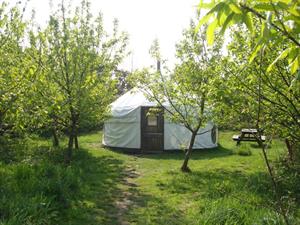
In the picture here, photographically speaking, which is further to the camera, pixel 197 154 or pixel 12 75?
pixel 197 154

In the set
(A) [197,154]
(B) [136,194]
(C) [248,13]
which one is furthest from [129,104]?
(C) [248,13]

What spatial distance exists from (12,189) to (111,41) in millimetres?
5560

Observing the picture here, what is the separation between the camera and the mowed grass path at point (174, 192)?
604cm

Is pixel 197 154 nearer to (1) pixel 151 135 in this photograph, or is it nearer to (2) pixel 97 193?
(1) pixel 151 135

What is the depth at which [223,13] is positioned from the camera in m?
1.18

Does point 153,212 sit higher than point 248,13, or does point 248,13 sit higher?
point 248,13

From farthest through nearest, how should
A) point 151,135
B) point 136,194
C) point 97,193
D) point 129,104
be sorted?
1. point 129,104
2. point 151,135
3. point 136,194
4. point 97,193

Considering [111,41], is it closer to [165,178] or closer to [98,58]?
[98,58]

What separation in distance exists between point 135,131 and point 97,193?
8.69 meters

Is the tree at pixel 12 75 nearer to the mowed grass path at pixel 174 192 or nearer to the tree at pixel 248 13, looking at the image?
the mowed grass path at pixel 174 192

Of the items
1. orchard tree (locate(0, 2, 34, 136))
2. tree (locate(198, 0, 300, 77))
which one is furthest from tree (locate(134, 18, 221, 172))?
tree (locate(198, 0, 300, 77))

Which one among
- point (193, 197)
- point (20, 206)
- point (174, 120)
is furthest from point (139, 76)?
point (20, 206)

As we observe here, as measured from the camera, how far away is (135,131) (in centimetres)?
1719

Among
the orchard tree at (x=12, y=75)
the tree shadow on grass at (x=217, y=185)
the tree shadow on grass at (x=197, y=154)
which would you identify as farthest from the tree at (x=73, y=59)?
the tree shadow on grass at (x=197, y=154)
